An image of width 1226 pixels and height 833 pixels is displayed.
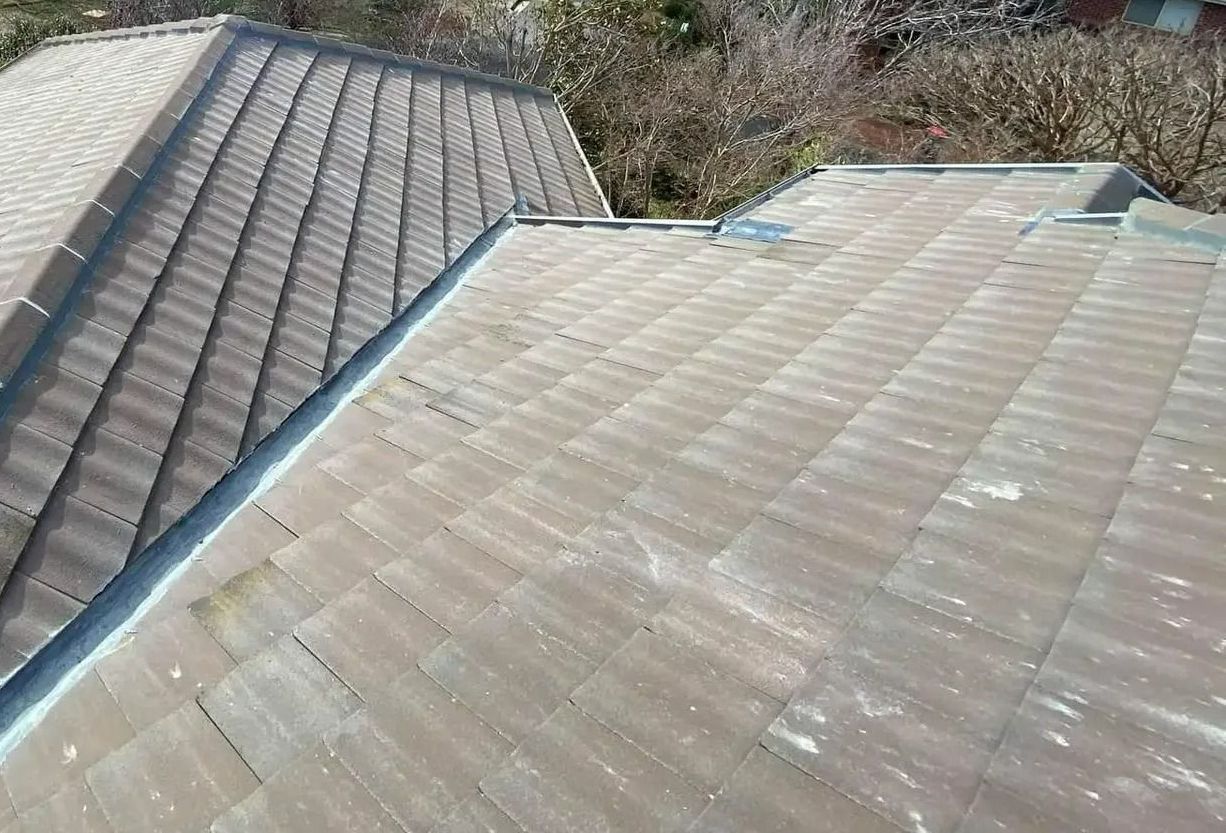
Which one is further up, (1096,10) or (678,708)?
(1096,10)

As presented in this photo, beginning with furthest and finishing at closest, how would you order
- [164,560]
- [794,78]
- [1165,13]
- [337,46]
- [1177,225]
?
[1165,13], [794,78], [337,46], [1177,225], [164,560]

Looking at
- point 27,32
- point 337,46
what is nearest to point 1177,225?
point 337,46

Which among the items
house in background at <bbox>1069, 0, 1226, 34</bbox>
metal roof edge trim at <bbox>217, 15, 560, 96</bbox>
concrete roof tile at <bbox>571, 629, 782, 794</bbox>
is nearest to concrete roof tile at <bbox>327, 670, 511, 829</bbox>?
concrete roof tile at <bbox>571, 629, 782, 794</bbox>

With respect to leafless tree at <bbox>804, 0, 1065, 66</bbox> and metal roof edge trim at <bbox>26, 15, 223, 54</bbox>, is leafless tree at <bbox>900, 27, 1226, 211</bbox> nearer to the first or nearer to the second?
leafless tree at <bbox>804, 0, 1065, 66</bbox>

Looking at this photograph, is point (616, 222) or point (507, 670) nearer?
point (507, 670)

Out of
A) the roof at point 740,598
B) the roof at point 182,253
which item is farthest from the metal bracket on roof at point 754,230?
the roof at point 182,253

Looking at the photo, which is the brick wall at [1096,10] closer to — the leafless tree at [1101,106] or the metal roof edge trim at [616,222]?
the leafless tree at [1101,106]

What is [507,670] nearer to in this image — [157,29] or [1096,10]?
[157,29]
